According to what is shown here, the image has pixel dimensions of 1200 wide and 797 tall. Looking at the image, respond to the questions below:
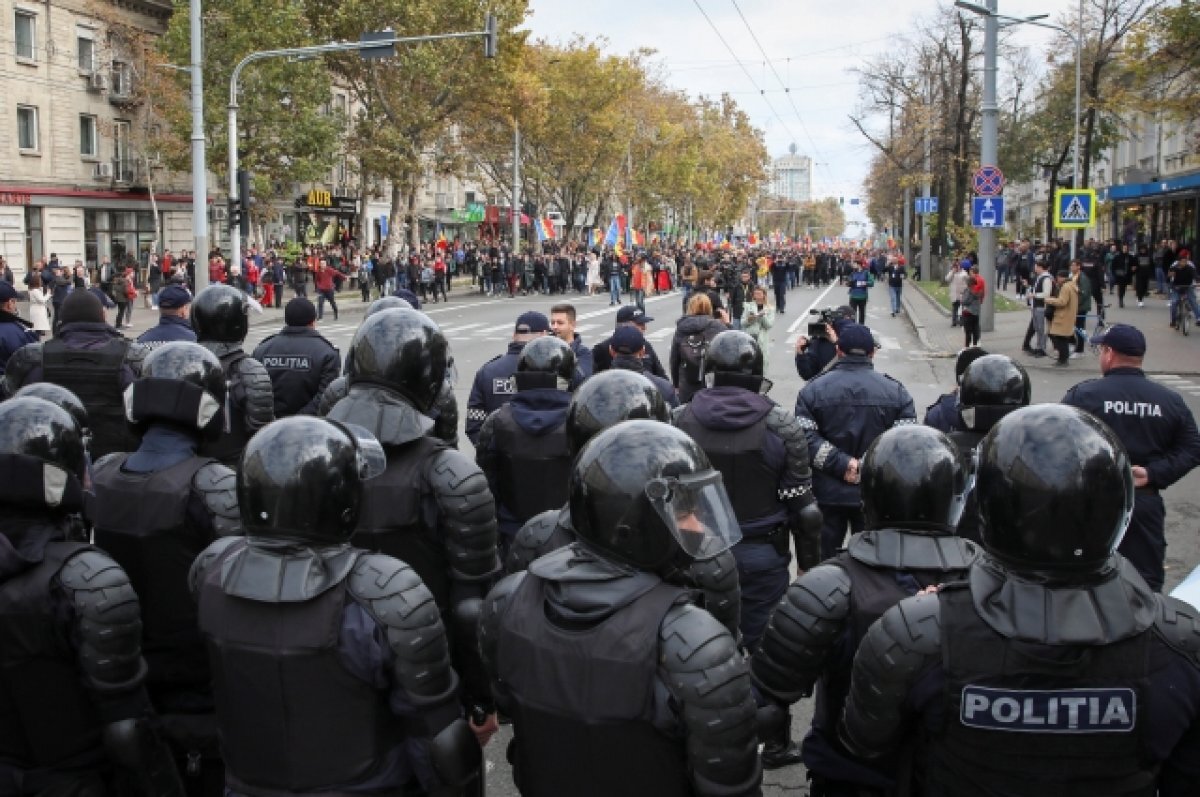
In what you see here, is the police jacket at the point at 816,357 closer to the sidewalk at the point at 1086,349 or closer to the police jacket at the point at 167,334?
the police jacket at the point at 167,334

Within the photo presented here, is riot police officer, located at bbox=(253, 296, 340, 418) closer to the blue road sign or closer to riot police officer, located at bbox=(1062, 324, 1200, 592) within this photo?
riot police officer, located at bbox=(1062, 324, 1200, 592)

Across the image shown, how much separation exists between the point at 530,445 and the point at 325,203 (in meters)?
48.3

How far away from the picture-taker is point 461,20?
38.6 metres

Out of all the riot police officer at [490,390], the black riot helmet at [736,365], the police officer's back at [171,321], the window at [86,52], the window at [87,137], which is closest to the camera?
the black riot helmet at [736,365]

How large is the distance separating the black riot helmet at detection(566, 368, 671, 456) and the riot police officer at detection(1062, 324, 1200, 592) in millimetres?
2721

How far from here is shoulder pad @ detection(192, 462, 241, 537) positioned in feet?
12.1

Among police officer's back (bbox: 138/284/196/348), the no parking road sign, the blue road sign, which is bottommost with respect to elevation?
police officer's back (bbox: 138/284/196/348)

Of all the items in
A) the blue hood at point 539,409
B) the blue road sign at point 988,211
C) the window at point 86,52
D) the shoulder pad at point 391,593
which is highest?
the window at point 86,52

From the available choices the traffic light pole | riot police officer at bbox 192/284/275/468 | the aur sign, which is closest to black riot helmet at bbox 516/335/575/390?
riot police officer at bbox 192/284/275/468

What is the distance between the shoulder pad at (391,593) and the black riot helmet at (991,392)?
3.07 m

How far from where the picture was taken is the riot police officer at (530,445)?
17.5 feet

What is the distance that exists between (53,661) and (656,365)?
5.63 meters

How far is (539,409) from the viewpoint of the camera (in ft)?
17.9

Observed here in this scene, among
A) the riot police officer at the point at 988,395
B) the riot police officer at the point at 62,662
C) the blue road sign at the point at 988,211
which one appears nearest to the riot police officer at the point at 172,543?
the riot police officer at the point at 62,662
